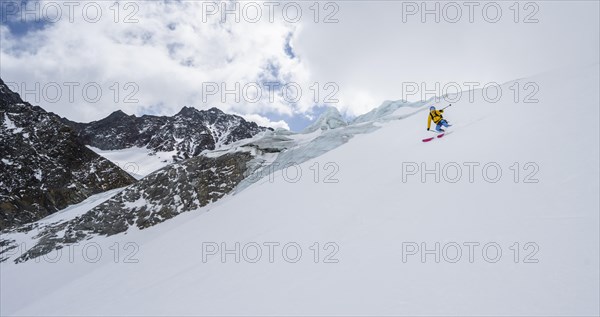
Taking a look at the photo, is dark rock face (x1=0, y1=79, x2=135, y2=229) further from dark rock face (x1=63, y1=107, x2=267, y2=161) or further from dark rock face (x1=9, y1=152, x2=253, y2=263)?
dark rock face (x1=63, y1=107, x2=267, y2=161)

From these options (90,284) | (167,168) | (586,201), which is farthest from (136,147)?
(586,201)

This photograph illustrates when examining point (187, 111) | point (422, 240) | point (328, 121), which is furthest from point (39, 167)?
point (187, 111)

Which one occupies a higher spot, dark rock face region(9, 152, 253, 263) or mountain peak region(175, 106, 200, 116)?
mountain peak region(175, 106, 200, 116)

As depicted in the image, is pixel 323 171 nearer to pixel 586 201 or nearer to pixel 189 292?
pixel 189 292

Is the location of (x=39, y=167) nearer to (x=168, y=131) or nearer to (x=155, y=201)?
(x=155, y=201)

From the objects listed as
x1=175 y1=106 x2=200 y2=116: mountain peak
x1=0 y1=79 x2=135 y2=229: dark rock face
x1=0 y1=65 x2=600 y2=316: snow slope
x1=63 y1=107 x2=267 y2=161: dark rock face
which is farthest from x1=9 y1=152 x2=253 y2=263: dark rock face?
x1=175 y1=106 x2=200 y2=116: mountain peak
